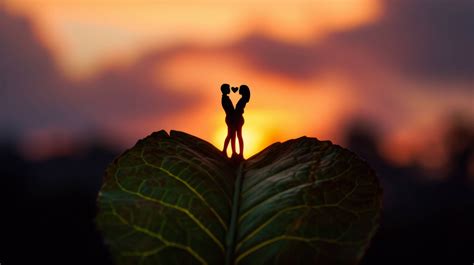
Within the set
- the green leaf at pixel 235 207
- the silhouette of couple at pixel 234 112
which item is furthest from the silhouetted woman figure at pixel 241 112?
the green leaf at pixel 235 207

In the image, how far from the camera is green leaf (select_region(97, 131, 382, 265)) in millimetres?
995

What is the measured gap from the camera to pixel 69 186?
28266 millimetres

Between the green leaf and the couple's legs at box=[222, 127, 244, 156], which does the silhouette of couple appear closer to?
the couple's legs at box=[222, 127, 244, 156]

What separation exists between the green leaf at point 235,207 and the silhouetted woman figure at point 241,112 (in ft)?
0.73

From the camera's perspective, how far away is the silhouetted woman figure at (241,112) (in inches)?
62.6

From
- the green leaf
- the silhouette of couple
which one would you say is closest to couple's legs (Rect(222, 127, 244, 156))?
the silhouette of couple

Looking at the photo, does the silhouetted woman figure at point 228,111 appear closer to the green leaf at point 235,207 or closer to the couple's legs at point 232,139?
the couple's legs at point 232,139

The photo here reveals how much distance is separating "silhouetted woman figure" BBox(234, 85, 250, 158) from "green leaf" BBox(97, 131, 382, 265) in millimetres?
222

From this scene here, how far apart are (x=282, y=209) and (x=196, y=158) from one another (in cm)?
28

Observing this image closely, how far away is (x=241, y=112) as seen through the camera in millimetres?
1717

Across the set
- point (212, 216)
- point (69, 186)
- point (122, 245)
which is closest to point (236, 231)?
point (212, 216)

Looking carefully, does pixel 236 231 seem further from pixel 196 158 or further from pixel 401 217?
pixel 401 217

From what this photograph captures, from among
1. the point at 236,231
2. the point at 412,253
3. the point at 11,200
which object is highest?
the point at 236,231

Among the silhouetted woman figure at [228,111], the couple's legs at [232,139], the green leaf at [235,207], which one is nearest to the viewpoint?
the green leaf at [235,207]
